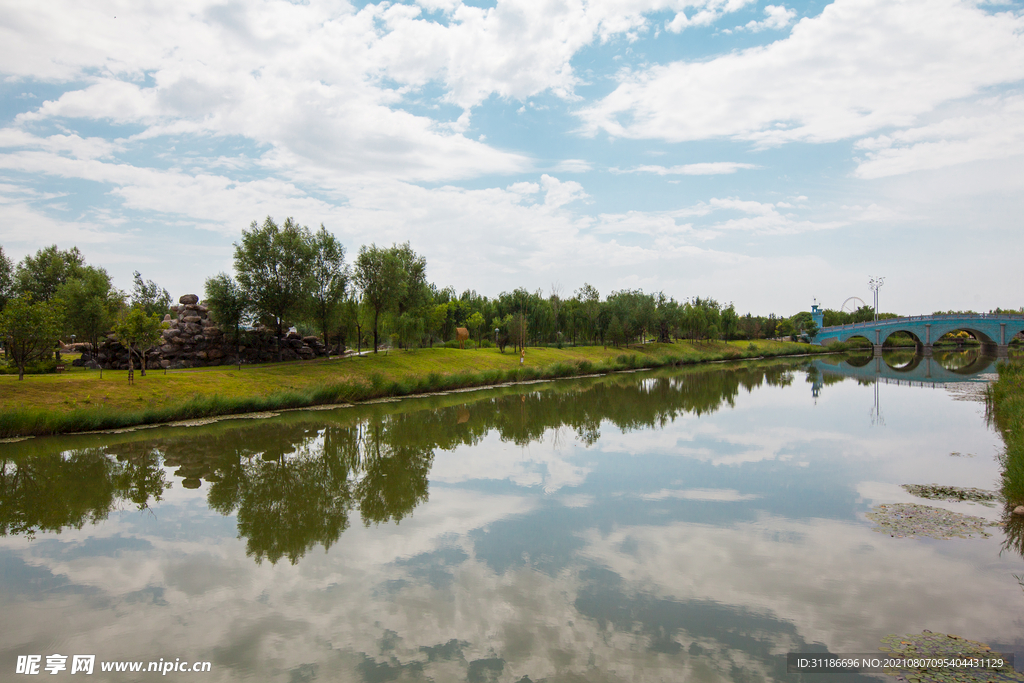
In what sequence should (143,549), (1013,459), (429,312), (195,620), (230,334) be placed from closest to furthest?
(195,620)
(143,549)
(1013,459)
(230,334)
(429,312)

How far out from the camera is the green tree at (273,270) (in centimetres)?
3366

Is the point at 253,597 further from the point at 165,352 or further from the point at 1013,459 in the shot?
the point at 165,352

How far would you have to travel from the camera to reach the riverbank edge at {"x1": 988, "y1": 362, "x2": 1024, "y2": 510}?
36.1 ft

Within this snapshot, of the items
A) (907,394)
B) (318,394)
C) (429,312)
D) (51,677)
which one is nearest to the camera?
(51,677)

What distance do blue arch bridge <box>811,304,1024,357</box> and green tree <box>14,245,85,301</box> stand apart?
9745cm

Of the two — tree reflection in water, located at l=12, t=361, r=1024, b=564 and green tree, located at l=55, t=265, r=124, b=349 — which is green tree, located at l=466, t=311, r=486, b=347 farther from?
green tree, located at l=55, t=265, r=124, b=349

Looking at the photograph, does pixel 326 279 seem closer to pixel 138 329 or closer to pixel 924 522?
pixel 138 329

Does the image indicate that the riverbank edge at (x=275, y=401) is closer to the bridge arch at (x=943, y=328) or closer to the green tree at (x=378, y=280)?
the green tree at (x=378, y=280)

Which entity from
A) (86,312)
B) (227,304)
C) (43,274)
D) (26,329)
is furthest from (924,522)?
(43,274)

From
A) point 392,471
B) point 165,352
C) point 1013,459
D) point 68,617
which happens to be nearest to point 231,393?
point 165,352

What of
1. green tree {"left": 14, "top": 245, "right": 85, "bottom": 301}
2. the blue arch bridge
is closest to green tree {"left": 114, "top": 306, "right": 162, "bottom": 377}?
green tree {"left": 14, "top": 245, "right": 85, "bottom": 301}

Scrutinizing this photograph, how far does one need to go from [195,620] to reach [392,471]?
7672 millimetres

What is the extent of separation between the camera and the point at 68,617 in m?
7.32

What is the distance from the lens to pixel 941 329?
251 ft
